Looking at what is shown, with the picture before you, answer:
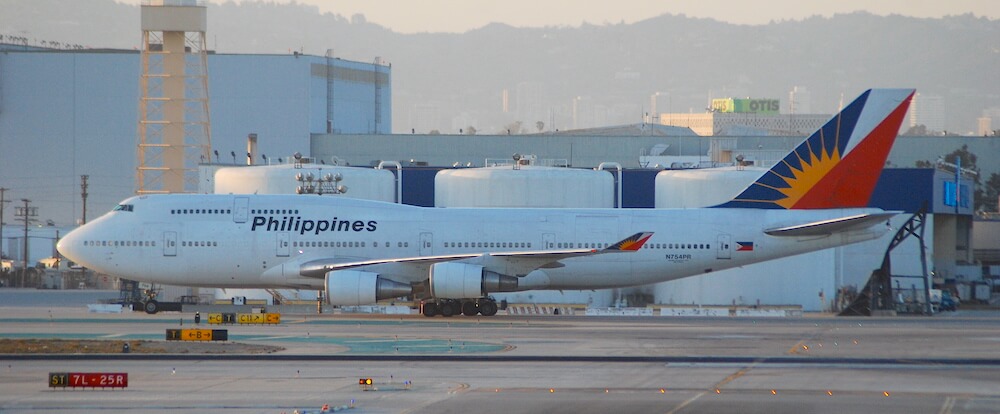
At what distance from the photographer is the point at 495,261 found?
4166 centimetres

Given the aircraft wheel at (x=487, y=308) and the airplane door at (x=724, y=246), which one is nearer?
the aircraft wheel at (x=487, y=308)

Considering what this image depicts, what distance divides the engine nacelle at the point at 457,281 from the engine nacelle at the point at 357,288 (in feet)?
4.20

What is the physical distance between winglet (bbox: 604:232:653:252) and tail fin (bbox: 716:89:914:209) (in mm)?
4438

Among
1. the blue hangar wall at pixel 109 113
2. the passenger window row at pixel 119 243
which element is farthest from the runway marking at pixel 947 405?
the blue hangar wall at pixel 109 113

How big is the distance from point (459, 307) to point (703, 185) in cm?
1637

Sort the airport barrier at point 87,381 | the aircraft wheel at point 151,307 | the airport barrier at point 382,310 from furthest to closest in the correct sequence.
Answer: the airport barrier at point 382,310, the aircraft wheel at point 151,307, the airport barrier at point 87,381

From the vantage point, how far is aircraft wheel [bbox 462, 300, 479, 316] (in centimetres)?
4306

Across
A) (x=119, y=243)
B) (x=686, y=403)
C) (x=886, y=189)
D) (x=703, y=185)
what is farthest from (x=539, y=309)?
(x=686, y=403)

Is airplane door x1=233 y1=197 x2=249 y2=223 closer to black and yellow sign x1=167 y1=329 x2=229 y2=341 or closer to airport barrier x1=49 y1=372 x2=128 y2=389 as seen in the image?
black and yellow sign x1=167 y1=329 x2=229 y2=341

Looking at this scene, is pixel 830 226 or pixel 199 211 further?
pixel 199 211

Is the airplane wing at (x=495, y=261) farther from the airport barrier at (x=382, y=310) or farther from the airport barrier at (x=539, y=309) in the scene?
the airport barrier at (x=539, y=309)

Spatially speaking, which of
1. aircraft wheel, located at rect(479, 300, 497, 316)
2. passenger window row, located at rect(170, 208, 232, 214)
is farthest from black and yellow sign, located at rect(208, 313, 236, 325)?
aircraft wheel, located at rect(479, 300, 497, 316)

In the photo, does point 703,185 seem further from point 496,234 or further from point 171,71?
point 171,71

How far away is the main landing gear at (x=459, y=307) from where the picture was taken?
42.6 meters
